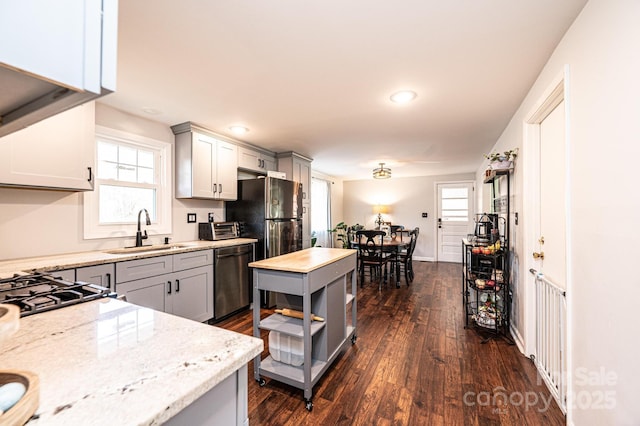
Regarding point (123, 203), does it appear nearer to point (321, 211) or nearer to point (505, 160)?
point (505, 160)

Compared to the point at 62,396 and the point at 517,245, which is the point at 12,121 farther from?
the point at 517,245

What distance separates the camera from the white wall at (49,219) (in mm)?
2051

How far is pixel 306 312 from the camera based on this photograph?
5.83 feet

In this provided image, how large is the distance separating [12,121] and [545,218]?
112 inches

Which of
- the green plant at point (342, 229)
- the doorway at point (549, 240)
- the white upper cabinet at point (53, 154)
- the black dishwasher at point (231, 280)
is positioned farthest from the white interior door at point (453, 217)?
the white upper cabinet at point (53, 154)

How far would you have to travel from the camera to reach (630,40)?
102cm

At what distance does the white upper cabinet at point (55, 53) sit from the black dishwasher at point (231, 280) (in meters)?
2.62

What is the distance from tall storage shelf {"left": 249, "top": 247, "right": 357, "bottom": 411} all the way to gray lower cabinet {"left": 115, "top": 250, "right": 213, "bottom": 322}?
1.10 m

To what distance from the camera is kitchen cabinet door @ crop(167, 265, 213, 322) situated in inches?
103

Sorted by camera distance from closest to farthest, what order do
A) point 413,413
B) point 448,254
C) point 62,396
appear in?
point 62,396 < point 413,413 < point 448,254

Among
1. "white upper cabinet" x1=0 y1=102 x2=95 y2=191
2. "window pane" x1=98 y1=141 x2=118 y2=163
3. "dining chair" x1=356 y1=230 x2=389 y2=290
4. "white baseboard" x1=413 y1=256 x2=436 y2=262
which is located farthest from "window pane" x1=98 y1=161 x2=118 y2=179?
"white baseboard" x1=413 y1=256 x2=436 y2=262

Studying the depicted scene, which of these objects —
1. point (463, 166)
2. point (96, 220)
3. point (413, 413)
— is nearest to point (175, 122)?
point (96, 220)

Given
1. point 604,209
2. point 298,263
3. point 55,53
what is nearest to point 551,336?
point 604,209

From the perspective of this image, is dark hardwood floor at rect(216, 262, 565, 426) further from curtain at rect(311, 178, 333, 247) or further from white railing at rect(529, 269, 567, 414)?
curtain at rect(311, 178, 333, 247)
